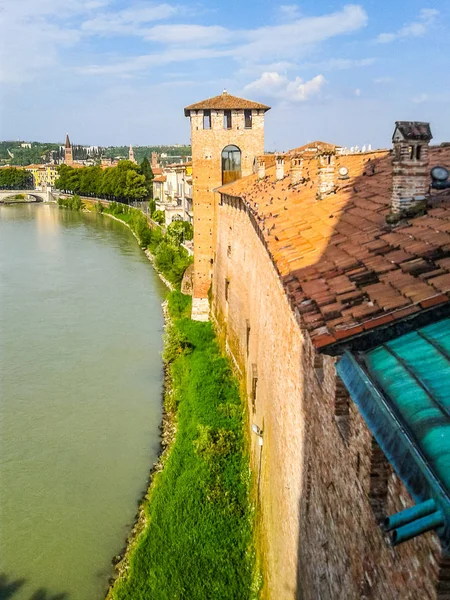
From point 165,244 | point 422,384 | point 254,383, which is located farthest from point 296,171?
point 165,244

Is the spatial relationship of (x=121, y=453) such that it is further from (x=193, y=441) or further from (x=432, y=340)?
(x=432, y=340)

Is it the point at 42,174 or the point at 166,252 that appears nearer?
the point at 166,252

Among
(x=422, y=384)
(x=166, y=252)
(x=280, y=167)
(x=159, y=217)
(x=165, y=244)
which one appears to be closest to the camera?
(x=422, y=384)

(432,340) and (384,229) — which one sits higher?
(384,229)

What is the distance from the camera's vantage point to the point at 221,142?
17.3 metres

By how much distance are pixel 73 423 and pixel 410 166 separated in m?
9.79

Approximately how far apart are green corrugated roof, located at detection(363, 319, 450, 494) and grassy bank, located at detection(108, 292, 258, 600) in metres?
5.31

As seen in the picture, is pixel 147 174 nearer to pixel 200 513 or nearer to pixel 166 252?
pixel 166 252

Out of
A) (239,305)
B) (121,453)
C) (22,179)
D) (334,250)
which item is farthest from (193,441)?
(22,179)

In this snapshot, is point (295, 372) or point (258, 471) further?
point (258, 471)

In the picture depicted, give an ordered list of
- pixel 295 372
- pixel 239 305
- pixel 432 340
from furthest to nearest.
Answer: pixel 239 305 < pixel 295 372 < pixel 432 340

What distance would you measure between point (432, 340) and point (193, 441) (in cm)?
785

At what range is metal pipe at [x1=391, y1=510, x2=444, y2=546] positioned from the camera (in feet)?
5.71

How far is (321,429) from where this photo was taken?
3740mm
